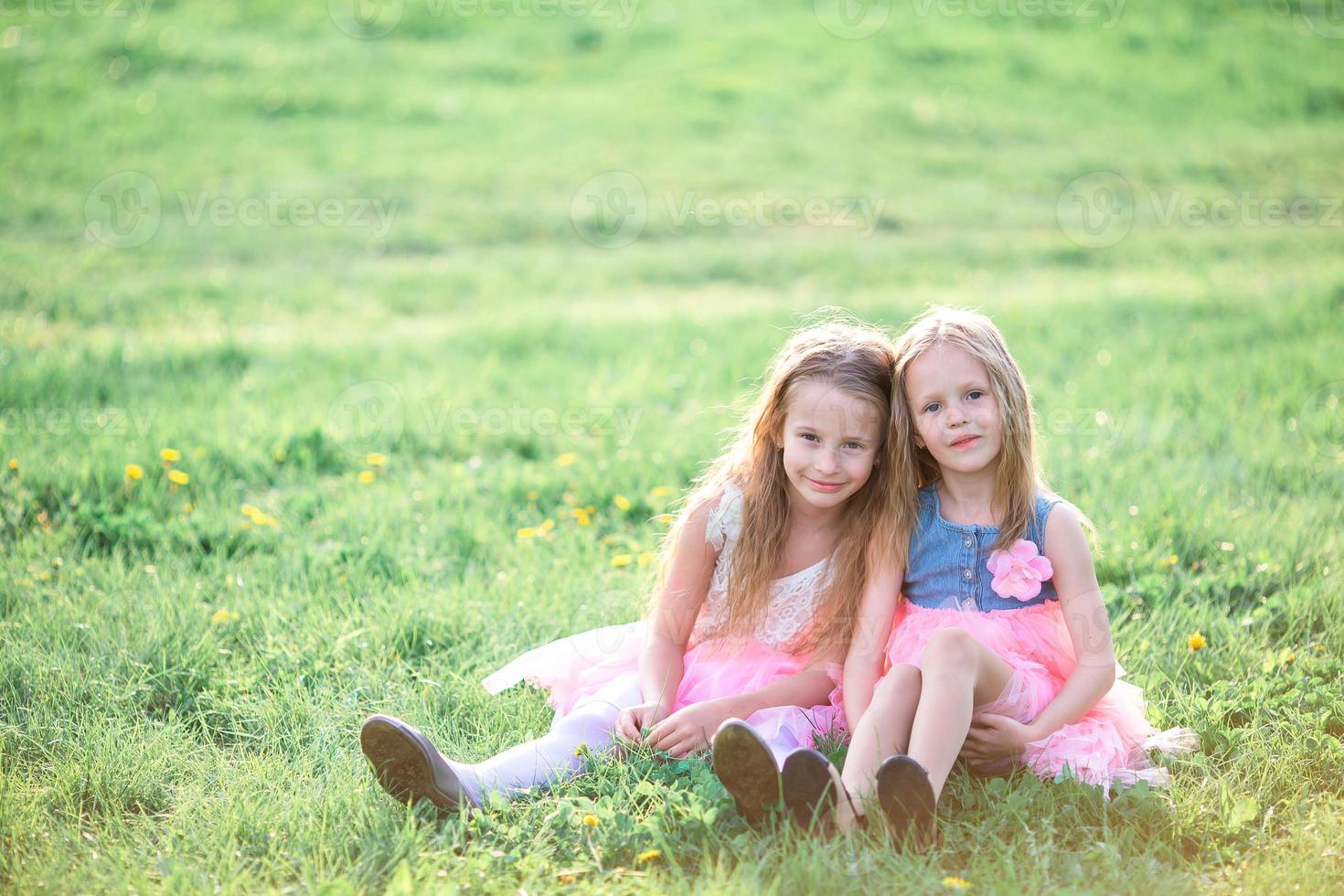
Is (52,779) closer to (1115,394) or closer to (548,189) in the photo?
(1115,394)

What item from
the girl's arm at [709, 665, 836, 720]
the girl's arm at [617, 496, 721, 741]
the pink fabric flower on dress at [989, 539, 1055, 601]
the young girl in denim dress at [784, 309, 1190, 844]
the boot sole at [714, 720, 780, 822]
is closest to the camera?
the boot sole at [714, 720, 780, 822]

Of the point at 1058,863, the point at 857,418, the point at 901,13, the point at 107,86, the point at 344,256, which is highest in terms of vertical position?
the point at 901,13

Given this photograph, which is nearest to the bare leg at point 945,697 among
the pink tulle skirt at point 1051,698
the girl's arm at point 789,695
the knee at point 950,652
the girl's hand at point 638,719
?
the knee at point 950,652

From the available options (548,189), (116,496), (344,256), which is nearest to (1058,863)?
(116,496)

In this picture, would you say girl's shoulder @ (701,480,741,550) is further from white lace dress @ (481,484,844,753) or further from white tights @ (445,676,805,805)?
white tights @ (445,676,805,805)

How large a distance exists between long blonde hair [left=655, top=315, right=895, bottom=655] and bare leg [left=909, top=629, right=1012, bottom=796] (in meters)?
0.36

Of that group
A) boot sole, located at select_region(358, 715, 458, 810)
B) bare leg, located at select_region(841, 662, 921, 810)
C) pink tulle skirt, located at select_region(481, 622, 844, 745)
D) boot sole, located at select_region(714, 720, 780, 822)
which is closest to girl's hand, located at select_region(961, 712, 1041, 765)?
bare leg, located at select_region(841, 662, 921, 810)

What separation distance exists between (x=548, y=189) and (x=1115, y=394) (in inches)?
229

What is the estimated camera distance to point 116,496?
4215 millimetres

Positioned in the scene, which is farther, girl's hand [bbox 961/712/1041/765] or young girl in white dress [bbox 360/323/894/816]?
young girl in white dress [bbox 360/323/894/816]

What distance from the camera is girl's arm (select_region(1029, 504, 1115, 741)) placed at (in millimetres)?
2607

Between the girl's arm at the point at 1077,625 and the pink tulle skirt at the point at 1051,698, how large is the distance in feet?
0.18

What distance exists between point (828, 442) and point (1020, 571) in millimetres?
552

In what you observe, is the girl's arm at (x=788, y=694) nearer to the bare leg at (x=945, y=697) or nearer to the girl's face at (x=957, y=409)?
the bare leg at (x=945, y=697)
